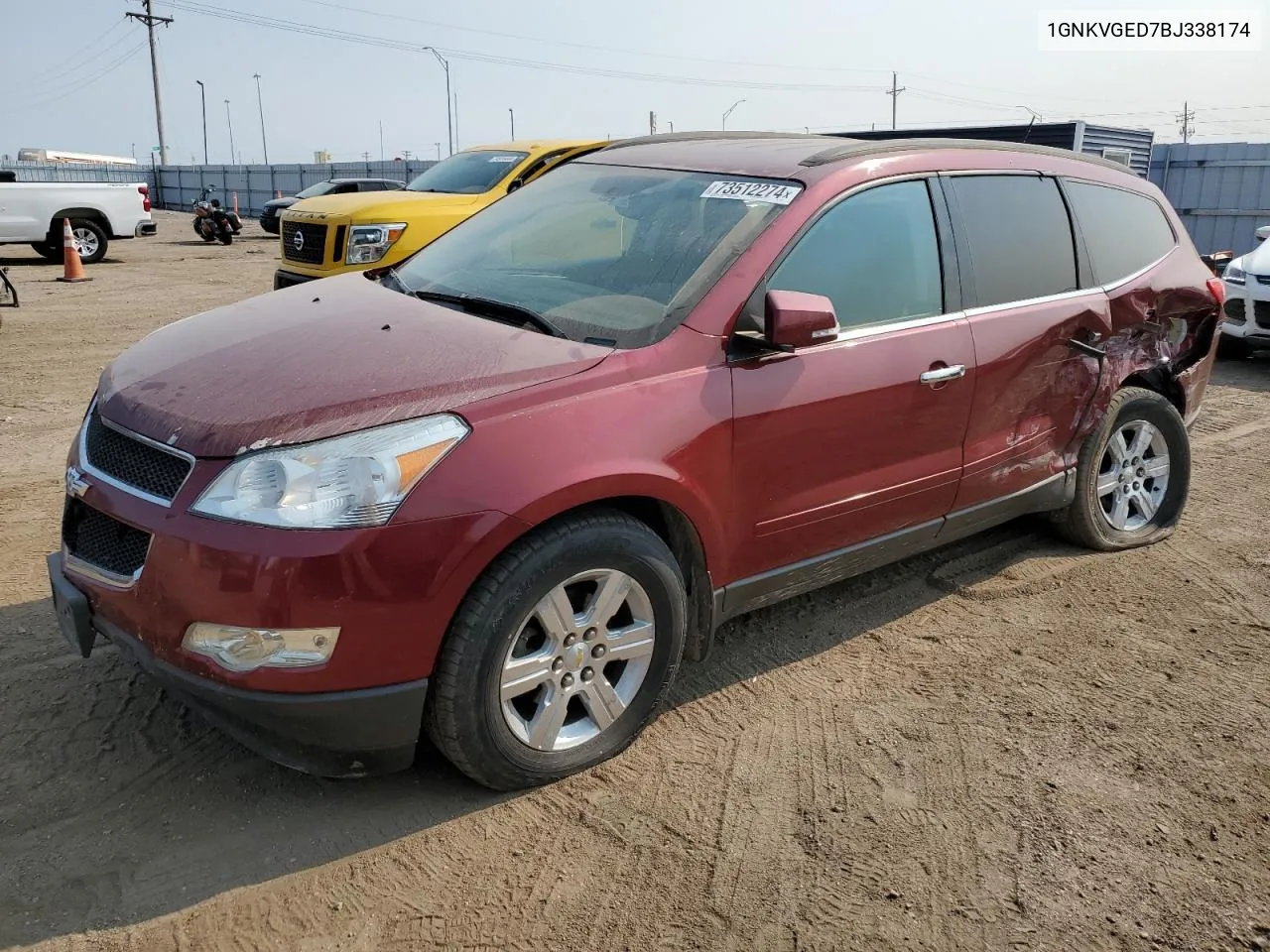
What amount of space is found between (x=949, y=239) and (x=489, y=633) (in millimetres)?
2352

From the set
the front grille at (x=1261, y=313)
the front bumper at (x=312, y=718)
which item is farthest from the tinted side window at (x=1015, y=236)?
the front grille at (x=1261, y=313)

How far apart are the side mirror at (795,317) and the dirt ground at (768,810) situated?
4.16ft

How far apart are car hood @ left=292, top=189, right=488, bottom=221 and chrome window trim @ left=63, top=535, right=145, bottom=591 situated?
268 inches

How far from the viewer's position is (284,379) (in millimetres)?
2922

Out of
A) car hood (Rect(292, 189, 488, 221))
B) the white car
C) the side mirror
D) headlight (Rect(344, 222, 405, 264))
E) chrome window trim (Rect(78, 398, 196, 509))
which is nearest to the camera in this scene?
chrome window trim (Rect(78, 398, 196, 509))

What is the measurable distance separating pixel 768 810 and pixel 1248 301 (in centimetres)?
874

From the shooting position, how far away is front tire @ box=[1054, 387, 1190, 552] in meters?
4.75

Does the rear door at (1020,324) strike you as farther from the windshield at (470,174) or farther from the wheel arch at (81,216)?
the wheel arch at (81,216)

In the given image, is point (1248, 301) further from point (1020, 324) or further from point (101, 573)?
point (101, 573)

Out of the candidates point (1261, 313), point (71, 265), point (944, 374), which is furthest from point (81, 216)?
point (944, 374)

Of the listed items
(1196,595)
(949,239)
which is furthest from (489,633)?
(1196,595)

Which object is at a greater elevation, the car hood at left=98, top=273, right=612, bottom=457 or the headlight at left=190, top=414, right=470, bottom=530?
the car hood at left=98, top=273, right=612, bottom=457

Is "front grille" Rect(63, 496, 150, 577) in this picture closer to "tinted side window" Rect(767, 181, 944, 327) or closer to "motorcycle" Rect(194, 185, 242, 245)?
"tinted side window" Rect(767, 181, 944, 327)

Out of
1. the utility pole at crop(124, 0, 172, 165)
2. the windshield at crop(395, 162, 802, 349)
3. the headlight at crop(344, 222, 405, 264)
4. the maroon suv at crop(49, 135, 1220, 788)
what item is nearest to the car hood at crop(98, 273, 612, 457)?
the maroon suv at crop(49, 135, 1220, 788)
